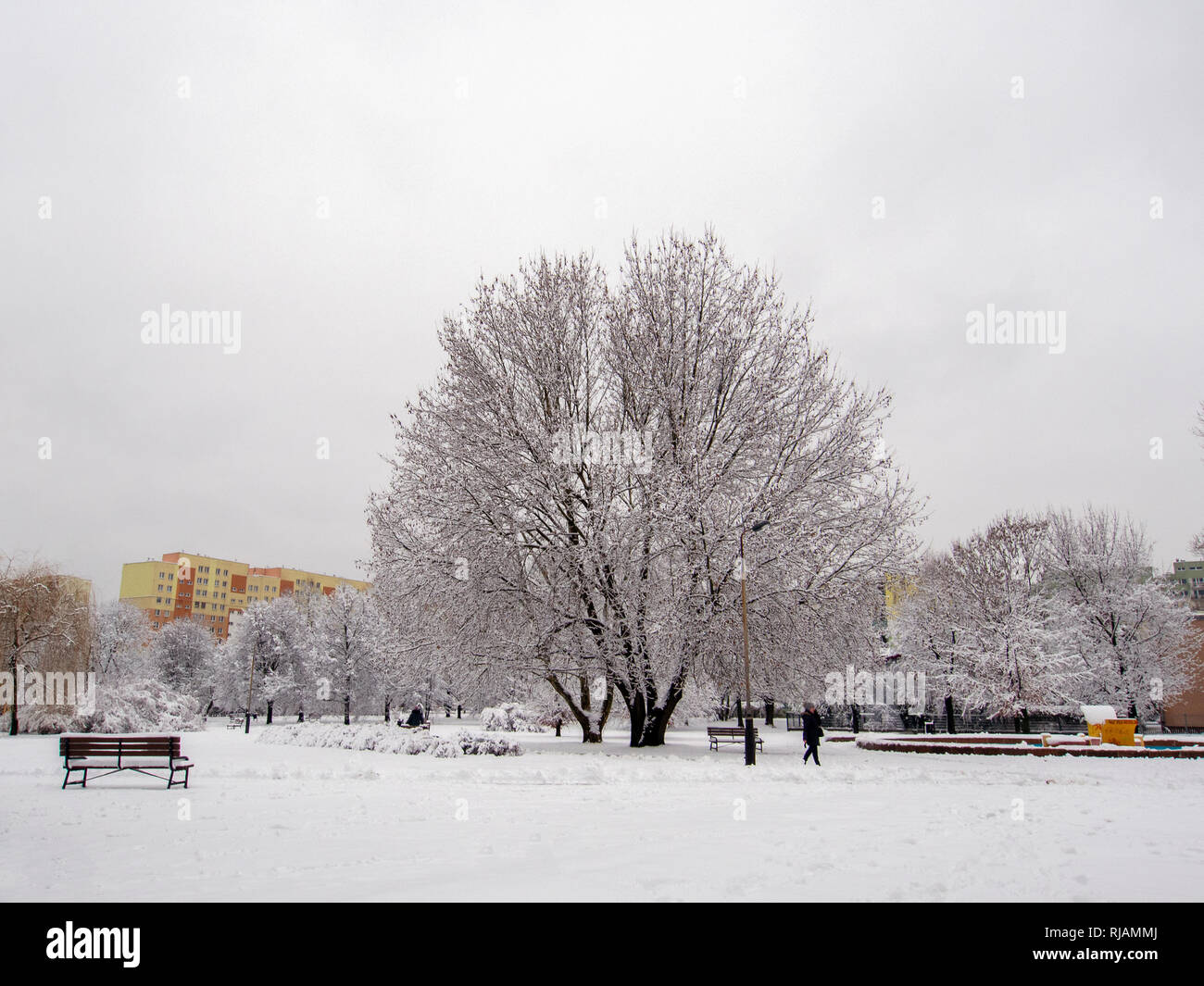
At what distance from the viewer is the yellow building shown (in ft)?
493

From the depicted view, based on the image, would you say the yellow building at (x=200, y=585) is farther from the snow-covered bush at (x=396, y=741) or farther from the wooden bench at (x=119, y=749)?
the wooden bench at (x=119, y=749)

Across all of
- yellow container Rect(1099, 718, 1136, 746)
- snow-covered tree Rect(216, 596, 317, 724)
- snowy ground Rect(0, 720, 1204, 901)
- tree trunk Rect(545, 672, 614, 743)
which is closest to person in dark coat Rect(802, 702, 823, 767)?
snowy ground Rect(0, 720, 1204, 901)

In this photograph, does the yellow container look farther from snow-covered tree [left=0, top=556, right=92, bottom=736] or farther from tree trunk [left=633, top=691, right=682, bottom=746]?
snow-covered tree [left=0, top=556, right=92, bottom=736]

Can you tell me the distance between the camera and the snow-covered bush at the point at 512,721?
3388cm

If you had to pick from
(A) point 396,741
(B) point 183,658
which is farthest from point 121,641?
(A) point 396,741

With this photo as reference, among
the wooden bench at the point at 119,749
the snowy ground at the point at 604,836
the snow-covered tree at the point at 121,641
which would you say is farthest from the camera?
the snow-covered tree at the point at 121,641

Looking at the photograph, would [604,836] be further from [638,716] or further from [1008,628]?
[1008,628]

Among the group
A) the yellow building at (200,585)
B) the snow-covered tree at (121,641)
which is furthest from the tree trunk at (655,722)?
the yellow building at (200,585)

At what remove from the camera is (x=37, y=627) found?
3231 cm

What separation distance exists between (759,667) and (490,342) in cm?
1292

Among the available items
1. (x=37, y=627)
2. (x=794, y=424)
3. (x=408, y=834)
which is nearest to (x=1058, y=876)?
(x=408, y=834)

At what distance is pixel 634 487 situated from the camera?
2270 centimetres

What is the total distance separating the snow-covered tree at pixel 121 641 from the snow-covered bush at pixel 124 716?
1276cm

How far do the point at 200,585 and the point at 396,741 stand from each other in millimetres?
154400
